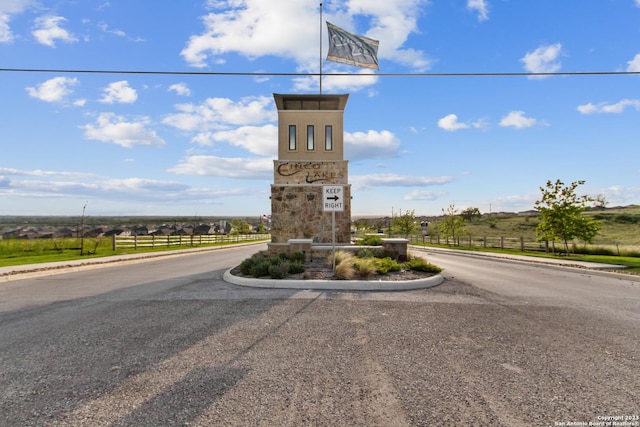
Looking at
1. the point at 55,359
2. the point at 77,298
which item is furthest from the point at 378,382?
the point at 77,298

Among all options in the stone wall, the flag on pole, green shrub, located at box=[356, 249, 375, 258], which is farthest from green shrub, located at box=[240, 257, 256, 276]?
the flag on pole

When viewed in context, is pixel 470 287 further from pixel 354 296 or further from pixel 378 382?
pixel 378 382

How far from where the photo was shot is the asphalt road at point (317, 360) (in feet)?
11.4

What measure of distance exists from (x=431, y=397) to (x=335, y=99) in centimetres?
1866

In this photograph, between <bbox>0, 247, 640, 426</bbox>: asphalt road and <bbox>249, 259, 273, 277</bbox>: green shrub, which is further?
<bbox>249, 259, 273, 277</bbox>: green shrub

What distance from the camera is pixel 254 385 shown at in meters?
4.02

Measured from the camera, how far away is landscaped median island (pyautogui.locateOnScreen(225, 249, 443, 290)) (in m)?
10.2

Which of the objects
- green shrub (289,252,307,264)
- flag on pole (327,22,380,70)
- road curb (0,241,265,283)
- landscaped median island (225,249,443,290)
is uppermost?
flag on pole (327,22,380,70)

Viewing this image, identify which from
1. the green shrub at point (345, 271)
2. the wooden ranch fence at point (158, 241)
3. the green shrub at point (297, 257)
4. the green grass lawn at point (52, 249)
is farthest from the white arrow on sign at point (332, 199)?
the wooden ranch fence at point (158, 241)

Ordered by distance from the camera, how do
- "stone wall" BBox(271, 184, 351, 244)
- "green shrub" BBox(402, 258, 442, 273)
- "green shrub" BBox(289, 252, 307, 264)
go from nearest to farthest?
"green shrub" BBox(402, 258, 442, 273)
"green shrub" BBox(289, 252, 307, 264)
"stone wall" BBox(271, 184, 351, 244)

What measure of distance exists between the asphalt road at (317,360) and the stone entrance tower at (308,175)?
9.10 m

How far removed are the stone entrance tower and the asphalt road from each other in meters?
9.10

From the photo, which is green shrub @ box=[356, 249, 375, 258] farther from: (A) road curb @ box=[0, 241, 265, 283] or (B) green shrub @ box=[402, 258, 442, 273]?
(A) road curb @ box=[0, 241, 265, 283]

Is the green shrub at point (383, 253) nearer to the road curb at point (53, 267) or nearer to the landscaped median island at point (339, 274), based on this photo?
the landscaped median island at point (339, 274)
